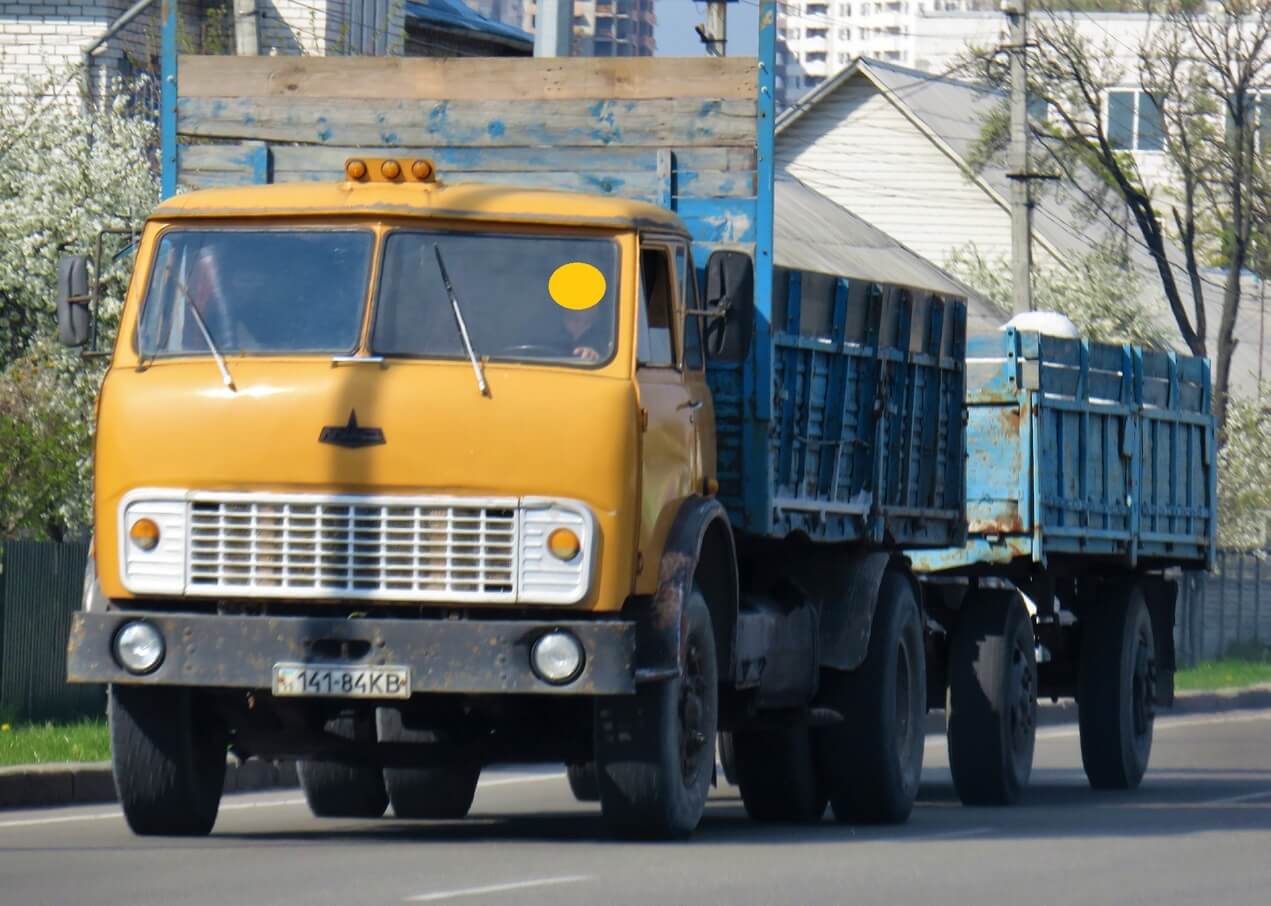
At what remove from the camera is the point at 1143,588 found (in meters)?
18.4

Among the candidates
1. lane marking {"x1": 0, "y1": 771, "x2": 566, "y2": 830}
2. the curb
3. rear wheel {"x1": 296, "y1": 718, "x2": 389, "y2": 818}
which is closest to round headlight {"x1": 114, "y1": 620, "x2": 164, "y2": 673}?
lane marking {"x1": 0, "y1": 771, "x2": 566, "y2": 830}

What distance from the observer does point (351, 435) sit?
407 inches

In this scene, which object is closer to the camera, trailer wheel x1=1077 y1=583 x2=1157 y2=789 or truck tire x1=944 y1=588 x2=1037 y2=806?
truck tire x1=944 y1=588 x2=1037 y2=806

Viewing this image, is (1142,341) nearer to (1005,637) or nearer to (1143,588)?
(1143,588)

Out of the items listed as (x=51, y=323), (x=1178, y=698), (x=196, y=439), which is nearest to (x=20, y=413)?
(x=51, y=323)

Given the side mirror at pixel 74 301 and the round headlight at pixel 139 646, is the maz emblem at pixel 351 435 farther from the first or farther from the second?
the side mirror at pixel 74 301

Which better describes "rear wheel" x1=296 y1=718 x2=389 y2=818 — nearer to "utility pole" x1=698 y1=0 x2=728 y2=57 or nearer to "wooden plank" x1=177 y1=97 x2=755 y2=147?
"wooden plank" x1=177 y1=97 x2=755 y2=147

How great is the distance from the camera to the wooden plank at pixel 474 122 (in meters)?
12.5

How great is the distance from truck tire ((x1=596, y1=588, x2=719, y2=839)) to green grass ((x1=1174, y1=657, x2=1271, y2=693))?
19.3 meters

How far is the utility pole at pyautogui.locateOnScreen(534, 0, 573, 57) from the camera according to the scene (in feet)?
56.0

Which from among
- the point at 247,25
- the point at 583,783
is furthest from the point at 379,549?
the point at 247,25

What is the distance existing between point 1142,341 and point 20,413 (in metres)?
25.9

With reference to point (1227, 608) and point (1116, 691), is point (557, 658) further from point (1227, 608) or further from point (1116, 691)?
point (1227, 608)

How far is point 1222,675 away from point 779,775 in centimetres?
2066
